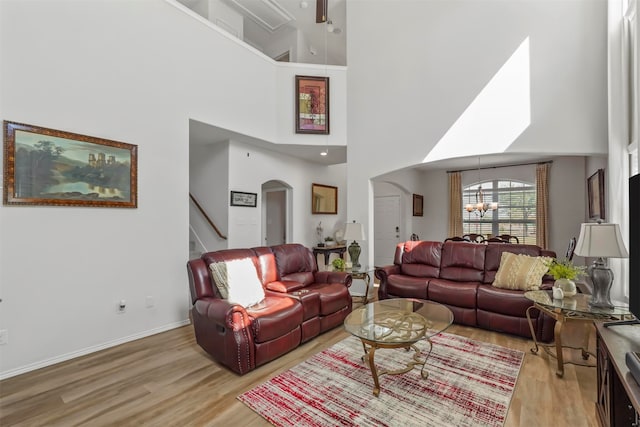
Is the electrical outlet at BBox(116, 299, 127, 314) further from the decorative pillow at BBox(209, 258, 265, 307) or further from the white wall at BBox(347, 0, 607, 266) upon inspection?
the white wall at BBox(347, 0, 607, 266)

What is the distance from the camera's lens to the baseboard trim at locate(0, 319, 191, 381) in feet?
8.60

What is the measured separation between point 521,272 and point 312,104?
13.5ft

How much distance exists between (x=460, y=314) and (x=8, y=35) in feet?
17.4

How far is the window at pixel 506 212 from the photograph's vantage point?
277 inches

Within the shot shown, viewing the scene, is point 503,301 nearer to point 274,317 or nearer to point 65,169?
point 274,317

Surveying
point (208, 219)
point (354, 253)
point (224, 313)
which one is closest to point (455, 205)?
point (354, 253)

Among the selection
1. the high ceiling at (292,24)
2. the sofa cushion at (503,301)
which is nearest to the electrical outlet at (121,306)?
the sofa cushion at (503,301)

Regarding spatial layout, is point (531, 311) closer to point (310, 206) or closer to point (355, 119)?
point (355, 119)

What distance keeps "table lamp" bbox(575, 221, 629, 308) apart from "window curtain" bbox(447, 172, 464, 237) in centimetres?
545

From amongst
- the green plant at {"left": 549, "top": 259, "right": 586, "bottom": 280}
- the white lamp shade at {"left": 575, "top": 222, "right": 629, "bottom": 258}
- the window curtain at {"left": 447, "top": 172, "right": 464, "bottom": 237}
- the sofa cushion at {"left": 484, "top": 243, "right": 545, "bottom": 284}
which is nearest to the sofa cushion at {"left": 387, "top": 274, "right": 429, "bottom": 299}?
the sofa cushion at {"left": 484, "top": 243, "right": 545, "bottom": 284}

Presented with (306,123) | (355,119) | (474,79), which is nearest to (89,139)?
(306,123)

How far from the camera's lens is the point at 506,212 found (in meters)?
7.35

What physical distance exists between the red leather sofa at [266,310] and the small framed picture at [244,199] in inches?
64.5

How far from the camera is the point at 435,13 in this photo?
473 centimetres
